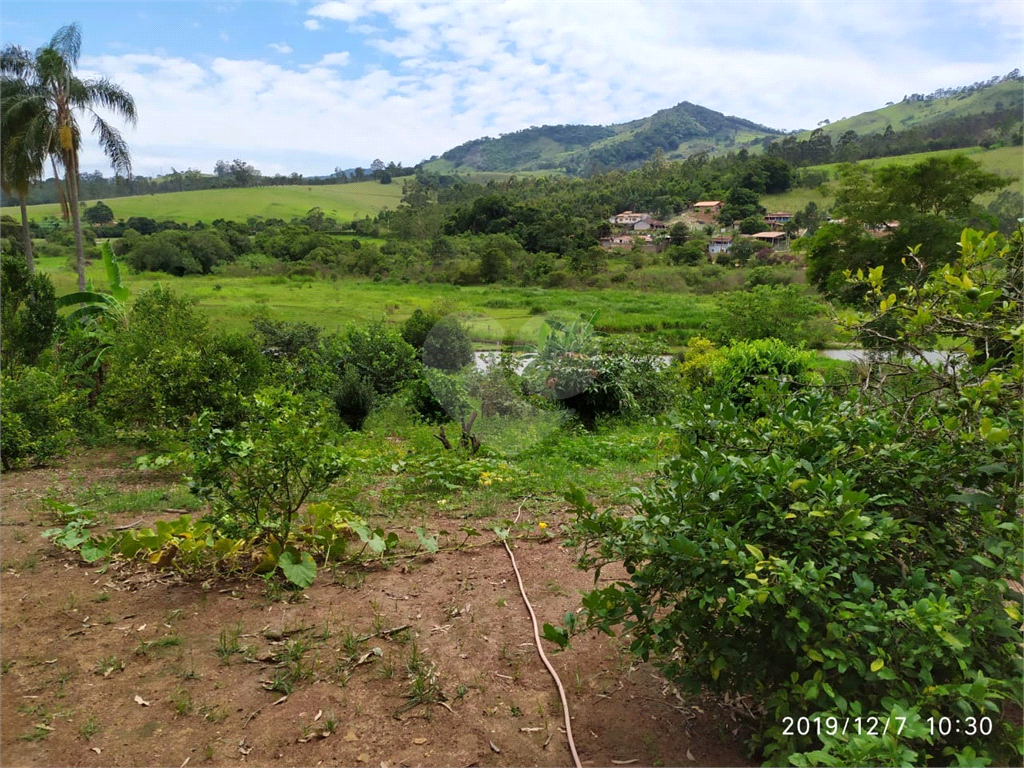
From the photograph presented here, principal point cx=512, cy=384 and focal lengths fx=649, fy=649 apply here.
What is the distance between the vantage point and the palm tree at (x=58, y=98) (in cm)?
1403

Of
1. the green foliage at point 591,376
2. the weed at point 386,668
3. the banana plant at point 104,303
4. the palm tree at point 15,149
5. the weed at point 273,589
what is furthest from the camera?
the palm tree at point 15,149

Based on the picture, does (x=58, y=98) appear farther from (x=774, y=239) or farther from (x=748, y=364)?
(x=774, y=239)

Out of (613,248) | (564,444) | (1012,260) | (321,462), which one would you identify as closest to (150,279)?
(613,248)

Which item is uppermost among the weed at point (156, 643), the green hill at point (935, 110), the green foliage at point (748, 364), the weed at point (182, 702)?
the green hill at point (935, 110)

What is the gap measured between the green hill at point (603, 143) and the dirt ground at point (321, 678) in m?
125

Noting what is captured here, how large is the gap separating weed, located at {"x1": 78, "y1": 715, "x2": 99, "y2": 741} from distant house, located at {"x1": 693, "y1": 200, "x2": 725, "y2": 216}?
2301 inches

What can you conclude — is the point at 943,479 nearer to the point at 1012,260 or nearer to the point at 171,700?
the point at 1012,260

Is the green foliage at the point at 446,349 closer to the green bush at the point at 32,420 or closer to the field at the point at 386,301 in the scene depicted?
the green bush at the point at 32,420

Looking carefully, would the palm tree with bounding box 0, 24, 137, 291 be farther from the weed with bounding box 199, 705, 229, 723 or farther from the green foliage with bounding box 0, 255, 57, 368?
the weed with bounding box 199, 705, 229, 723

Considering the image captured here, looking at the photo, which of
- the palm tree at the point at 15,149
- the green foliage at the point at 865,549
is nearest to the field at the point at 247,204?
the palm tree at the point at 15,149

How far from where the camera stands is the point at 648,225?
5641cm

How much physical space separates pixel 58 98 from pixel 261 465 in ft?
51.1

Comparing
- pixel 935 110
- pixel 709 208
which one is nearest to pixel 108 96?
pixel 709 208

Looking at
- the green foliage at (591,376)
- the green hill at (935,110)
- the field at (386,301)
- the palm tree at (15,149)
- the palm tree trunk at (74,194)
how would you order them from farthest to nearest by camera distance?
the green hill at (935,110)
the field at (386,301)
the palm tree trunk at (74,194)
the palm tree at (15,149)
the green foliage at (591,376)
